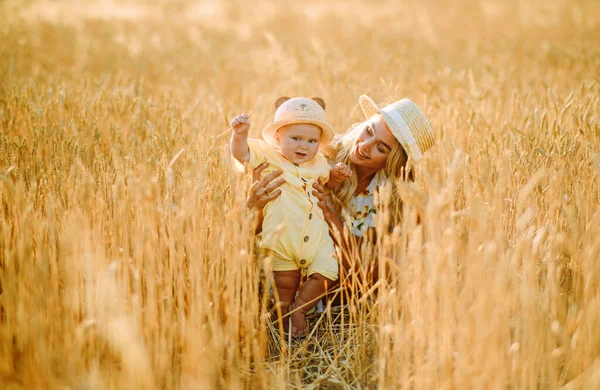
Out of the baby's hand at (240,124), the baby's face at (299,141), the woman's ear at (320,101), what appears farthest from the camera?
the woman's ear at (320,101)

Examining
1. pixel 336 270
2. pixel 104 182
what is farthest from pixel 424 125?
pixel 104 182

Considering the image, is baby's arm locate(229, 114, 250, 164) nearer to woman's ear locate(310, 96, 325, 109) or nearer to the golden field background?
the golden field background

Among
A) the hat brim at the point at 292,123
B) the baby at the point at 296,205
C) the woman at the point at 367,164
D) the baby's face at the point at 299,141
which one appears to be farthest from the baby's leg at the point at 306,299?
the hat brim at the point at 292,123

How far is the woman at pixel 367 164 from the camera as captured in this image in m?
2.40

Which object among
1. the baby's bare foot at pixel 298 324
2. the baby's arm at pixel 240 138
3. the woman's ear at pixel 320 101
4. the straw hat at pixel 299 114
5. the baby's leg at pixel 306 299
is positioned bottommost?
the baby's bare foot at pixel 298 324

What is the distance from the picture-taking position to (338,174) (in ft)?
8.04

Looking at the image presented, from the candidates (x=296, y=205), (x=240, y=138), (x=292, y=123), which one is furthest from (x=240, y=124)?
(x=296, y=205)

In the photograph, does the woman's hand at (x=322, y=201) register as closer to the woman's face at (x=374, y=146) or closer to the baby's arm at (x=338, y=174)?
the baby's arm at (x=338, y=174)

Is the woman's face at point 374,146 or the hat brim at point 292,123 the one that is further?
the woman's face at point 374,146

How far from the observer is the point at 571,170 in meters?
2.52

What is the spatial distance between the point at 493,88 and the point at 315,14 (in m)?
7.79

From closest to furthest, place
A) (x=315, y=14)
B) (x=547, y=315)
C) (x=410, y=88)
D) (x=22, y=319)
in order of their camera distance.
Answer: (x=22, y=319), (x=547, y=315), (x=410, y=88), (x=315, y=14)

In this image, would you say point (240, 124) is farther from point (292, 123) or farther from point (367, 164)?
point (367, 164)

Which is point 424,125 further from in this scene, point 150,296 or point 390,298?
point 150,296
